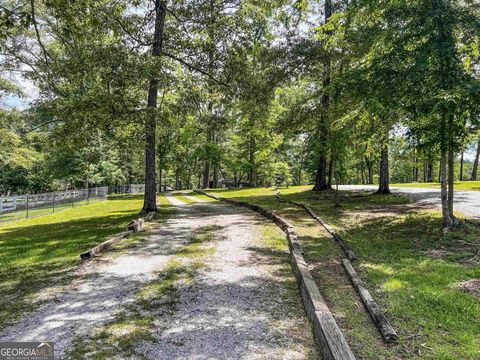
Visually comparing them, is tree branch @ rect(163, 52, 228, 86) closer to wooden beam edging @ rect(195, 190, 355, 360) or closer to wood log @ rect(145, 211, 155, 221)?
wood log @ rect(145, 211, 155, 221)

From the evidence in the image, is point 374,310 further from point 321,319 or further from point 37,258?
point 37,258

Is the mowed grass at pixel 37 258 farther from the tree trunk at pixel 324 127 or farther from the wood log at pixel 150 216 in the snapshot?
the tree trunk at pixel 324 127

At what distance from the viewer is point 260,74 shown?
14516 mm

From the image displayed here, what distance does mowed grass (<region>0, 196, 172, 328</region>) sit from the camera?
5.19 m

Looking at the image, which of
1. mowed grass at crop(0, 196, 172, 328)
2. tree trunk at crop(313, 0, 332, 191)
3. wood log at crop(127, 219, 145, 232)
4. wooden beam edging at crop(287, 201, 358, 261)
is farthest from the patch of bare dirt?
wood log at crop(127, 219, 145, 232)

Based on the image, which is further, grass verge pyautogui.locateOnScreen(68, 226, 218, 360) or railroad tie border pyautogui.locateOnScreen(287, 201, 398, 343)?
railroad tie border pyautogui.locateOnScreen(287, 201, 398, 343)

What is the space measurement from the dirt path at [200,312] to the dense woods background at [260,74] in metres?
4.11

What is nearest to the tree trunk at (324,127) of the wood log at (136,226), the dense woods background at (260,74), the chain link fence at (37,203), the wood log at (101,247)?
the dense woods background at (260,74)

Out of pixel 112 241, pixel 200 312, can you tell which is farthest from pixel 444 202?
pixel 112 241

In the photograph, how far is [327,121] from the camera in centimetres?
1441

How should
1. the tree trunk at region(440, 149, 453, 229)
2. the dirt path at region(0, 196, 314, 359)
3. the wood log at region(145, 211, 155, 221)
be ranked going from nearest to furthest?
1. the dirt path at region(0, 196, 314, 359)
2. the tree trunk at region(440, 149, 453, 229)
3. the wood log at region(145, 211, 155, 221)

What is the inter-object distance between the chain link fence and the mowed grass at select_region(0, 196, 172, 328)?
6.62 feet

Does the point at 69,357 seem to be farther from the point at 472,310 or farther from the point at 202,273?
the point at 472,310

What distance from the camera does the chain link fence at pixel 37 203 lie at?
1512 cm
